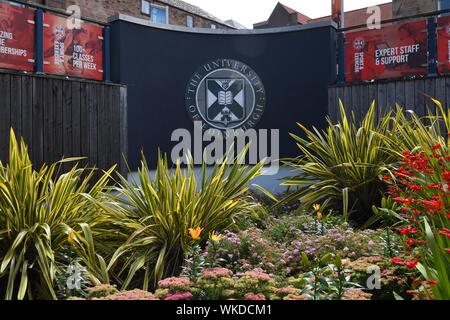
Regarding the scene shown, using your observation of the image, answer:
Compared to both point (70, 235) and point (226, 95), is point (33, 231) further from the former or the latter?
point (226, 95)

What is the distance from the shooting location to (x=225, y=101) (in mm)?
9062

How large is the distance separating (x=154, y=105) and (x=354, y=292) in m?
6.91

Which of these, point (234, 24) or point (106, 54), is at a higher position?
point (234, 24)

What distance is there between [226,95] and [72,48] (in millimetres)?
2818

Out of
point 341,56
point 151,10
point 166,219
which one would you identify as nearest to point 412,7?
point 341,56

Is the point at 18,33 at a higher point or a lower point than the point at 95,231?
higher

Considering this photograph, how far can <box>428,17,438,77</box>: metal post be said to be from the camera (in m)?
7.97

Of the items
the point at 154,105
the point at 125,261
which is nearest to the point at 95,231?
the point at 125,261

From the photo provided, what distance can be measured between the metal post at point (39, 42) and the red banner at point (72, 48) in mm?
73

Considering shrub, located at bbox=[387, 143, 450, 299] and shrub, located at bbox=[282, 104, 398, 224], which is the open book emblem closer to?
shrub, located at bbox=[282, 104, 398, 224]

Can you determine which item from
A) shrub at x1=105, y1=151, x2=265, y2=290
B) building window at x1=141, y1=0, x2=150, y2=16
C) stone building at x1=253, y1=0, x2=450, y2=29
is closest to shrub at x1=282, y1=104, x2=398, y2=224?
shrub at x1=105, y1=151, x2=265, y2=290

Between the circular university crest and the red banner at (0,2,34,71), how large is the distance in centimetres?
290
